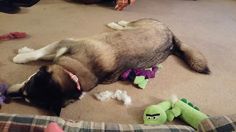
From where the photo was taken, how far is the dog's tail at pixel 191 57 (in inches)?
81.7

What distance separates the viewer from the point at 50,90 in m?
1.51

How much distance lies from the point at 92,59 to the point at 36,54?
1.21 feet

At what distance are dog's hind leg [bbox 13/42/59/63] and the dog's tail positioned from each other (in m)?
0.80

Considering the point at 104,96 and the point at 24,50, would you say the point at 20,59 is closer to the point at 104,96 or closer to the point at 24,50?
the point at 24,50

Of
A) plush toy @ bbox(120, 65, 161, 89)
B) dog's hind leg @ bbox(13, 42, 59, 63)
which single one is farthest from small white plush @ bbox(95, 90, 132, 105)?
dog's hind leg @ bbox(13, 42, 59, 63)

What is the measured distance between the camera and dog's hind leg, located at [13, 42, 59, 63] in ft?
6.40

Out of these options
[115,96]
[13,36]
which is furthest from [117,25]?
[115,96]

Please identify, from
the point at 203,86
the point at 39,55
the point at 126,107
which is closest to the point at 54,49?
the point at 39,55

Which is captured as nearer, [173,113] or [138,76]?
[173,113]

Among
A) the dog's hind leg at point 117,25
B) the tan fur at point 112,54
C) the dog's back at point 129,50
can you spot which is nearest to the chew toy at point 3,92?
the tan fur at point 112,54

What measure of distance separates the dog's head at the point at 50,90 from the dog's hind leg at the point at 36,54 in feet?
1.13

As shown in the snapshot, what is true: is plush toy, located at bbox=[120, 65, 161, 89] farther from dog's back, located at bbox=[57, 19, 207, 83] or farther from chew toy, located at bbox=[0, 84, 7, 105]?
chew toy, located at bbox=[0, 84, 7, 105]

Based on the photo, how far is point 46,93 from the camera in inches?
59.5

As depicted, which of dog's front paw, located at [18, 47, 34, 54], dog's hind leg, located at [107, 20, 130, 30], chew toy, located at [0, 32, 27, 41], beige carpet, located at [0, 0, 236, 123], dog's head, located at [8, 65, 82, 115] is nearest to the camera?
dog's head, located at [8, 65, 82, 115]
